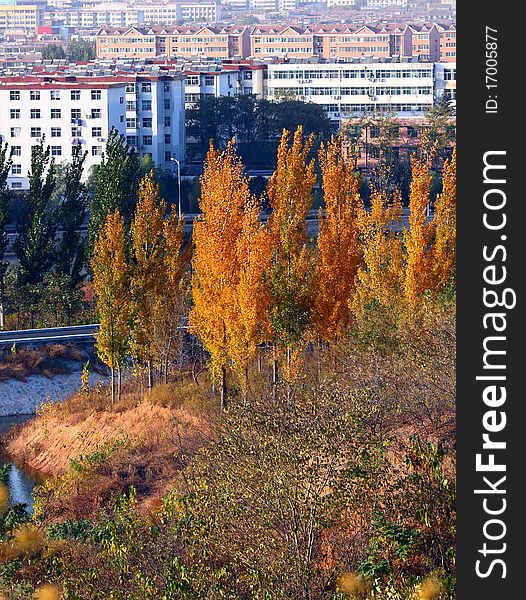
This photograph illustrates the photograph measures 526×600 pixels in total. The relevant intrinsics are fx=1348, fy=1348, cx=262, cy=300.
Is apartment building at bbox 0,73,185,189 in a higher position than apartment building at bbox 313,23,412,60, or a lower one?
lower

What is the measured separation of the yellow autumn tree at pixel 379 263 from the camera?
1733 centimetres

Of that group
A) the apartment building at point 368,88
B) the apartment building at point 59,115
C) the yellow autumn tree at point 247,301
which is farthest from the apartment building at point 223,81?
the yellow autumn tree at point 247,301

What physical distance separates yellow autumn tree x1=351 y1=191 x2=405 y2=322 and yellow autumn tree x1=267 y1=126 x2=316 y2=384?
75 centimetres

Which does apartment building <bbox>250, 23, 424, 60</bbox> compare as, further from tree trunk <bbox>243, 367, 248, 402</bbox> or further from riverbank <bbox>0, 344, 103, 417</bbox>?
tree trunk <bbox>243, 367, 248, 402</bbox>

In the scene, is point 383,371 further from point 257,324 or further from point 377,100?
point 377,100

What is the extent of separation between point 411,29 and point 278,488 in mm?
76780

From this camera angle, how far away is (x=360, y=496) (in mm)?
9539

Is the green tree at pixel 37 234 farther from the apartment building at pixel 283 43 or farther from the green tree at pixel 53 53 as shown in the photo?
the green tree at pixel 53 53

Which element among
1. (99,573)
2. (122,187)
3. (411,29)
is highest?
(411,29)

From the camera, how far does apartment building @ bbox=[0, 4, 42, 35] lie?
441 ft

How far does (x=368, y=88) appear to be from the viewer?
52.8 m

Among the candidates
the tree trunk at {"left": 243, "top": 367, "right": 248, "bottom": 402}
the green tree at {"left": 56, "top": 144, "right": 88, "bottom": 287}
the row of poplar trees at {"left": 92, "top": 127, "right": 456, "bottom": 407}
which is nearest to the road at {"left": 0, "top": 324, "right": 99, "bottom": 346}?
the green tree at {"left": 56, "top": 144, "right": 88, "bottom": 287}

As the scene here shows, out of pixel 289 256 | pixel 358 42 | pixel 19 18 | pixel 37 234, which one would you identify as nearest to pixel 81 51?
pixel 358 42

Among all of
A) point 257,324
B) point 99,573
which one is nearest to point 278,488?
point 99,573
